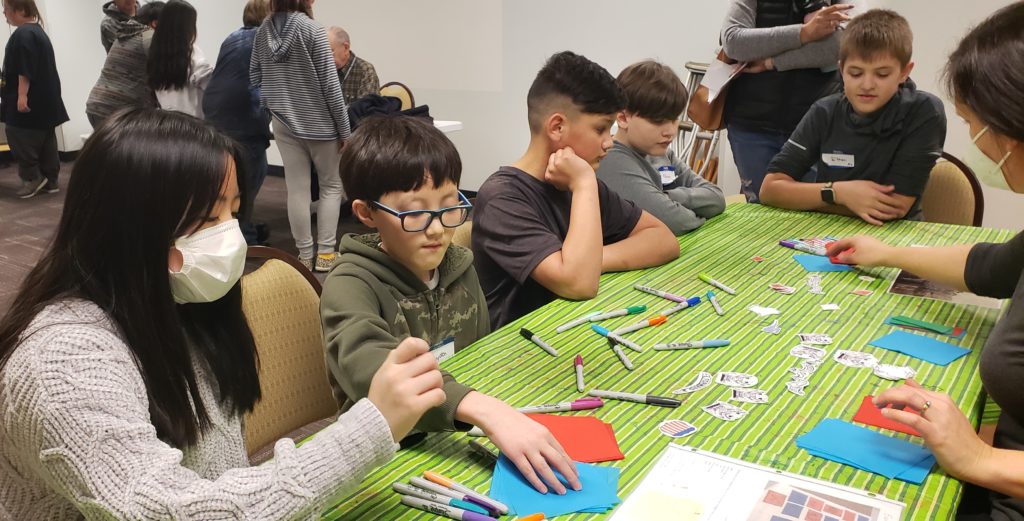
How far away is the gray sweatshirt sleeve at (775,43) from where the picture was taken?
2.97 meters

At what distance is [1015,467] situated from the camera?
3.69 ft

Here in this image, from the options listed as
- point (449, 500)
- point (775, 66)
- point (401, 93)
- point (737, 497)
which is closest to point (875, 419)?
point (737, 497)

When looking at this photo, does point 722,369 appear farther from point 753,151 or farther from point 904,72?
point 753,151

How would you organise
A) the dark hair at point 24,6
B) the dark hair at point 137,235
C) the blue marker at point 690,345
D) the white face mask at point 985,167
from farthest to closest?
the dark hair at point 24,6, the blue marker at point 690,345, the white face mask at point 985,167, the dark hair at point 137,235

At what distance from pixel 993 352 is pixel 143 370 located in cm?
135

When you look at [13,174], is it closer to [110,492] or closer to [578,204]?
[578,204]

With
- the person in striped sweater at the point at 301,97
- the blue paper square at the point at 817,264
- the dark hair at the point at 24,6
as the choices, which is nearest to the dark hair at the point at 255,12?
the person in striped sweater at the point at 301,97

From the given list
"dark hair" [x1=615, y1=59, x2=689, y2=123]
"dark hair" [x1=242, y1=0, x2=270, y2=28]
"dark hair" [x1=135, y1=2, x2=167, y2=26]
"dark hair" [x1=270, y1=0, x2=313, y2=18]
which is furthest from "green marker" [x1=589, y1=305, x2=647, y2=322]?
"dark hair" [x1=135, y1=2, x2=167, y2=26]

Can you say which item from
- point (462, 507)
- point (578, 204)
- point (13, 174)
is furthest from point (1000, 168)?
point (13, 174)

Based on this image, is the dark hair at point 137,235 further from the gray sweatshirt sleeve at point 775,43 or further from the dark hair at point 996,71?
the gray sweatshirt sleeve at point 775,43

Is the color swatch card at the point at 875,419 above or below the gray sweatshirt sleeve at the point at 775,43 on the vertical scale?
below

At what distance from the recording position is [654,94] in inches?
102

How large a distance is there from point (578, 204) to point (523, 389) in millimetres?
730

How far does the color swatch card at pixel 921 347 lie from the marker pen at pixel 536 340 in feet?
2.20
